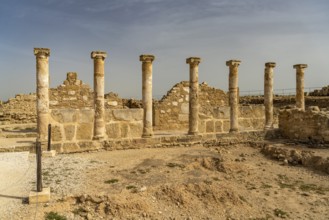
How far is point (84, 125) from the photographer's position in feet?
40.2

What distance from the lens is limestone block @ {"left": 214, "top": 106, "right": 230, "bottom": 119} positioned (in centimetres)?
1585

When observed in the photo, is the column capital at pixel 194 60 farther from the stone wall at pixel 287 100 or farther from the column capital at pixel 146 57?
the stone wall at pixel 287 100

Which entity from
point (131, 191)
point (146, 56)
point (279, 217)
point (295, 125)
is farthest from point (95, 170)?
point (295, 125)

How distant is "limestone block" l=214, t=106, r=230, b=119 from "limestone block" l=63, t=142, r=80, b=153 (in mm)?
7027

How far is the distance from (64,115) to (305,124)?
33.9 feet

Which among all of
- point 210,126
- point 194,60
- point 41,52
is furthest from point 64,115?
point 210,126

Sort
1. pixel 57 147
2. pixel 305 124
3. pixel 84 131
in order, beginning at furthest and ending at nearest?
1. pixel 305 124
2. pixel 84 131
3. pixel 57 147

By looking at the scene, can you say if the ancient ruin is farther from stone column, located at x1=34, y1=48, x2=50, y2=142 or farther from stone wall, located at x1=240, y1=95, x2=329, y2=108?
stone wall, located at x1=240, y1=95, x2=329, y2=108

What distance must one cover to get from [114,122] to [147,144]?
1582mm

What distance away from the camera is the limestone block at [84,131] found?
12.1 meters

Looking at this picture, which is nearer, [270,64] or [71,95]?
[270,64]

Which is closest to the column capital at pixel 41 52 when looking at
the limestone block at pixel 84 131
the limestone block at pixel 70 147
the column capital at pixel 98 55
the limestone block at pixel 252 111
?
the column capital at pixel 98 55

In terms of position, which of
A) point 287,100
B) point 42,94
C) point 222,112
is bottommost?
point 222,112

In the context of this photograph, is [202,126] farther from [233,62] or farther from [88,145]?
[88,145]
